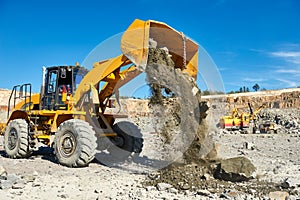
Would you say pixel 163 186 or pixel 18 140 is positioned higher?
pixel 18 140

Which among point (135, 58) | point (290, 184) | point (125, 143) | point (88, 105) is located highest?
point (135, 58)

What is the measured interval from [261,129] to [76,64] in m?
16.5

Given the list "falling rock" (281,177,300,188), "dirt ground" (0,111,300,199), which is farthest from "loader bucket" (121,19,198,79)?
"falling rock" (281,177,300,188)

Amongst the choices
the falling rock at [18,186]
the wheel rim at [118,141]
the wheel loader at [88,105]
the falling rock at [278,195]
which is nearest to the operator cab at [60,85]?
the wheel loader at [88,105]

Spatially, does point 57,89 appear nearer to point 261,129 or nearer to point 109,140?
point 109,140

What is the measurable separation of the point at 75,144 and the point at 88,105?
50.7 inches

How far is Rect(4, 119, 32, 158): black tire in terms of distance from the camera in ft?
27.1

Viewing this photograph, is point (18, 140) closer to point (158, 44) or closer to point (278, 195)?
point (158, 44)

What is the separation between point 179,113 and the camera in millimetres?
6383

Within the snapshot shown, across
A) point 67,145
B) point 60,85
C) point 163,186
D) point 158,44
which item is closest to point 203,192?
point 163,186

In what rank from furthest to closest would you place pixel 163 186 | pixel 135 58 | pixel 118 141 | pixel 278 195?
pixel 118 141
pixel 135 58
pixel 163 186
pixel 278 195

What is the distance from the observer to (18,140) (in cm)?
827

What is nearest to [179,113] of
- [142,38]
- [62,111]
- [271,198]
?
[142,38]

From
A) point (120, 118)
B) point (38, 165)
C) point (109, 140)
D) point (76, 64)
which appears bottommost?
point (38, 165)
